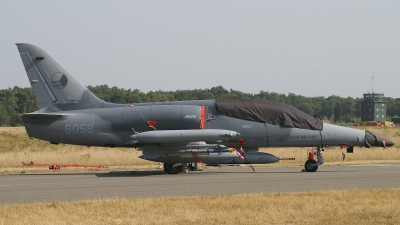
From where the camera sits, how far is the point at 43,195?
1571cm

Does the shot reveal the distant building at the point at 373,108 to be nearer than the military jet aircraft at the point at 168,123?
No

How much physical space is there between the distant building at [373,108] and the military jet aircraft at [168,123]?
113 metres

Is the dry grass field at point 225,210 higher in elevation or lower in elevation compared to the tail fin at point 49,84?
lower

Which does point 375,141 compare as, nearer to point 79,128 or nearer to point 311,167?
point 311,167

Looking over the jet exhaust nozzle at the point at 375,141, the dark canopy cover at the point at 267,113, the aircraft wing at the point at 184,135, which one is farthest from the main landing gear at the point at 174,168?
the jet exhaust nozzle at the point at 375,141

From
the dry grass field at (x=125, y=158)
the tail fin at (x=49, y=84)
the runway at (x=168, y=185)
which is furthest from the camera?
the dry grass field at (x=125, y=158)

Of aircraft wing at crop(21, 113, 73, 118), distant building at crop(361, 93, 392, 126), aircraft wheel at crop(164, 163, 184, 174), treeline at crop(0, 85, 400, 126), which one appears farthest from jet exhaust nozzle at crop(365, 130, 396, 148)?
distant building at crop(361, 93, 392, 126)

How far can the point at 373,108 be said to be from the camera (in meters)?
134

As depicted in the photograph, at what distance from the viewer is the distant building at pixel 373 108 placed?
133500 millimetres

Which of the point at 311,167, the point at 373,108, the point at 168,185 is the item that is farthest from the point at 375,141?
the point at 373,108

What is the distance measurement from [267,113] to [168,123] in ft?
13.1

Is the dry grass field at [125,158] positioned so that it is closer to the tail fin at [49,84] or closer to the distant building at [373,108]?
the tail fin at [49,84]

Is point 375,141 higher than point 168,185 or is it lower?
higher

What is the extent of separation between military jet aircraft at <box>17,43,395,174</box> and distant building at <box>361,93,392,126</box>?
371 feet
